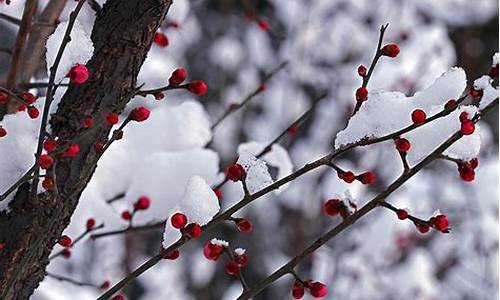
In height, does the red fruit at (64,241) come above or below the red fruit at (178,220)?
above

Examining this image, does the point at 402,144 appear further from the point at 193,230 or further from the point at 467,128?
the point at 193,230

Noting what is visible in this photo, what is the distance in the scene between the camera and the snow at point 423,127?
3.10 feet

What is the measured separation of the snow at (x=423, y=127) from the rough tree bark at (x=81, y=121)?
0.97ft

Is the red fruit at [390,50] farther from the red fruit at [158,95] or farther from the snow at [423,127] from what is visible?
the red fruit at [158,95]

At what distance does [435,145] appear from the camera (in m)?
0.99

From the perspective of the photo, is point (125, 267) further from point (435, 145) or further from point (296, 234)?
point (435, 145)

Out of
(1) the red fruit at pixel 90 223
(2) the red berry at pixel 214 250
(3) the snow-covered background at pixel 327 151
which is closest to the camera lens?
(2) the red berry at pixel 214 250

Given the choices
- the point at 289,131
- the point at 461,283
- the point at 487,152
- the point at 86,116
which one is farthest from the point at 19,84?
the point at 461,283

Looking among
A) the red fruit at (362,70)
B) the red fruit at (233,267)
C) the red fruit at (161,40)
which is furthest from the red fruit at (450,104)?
the red fruit at (161,40)

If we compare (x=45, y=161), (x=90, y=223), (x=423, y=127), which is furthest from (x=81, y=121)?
(x=423, y=127)

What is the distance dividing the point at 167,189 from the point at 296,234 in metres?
3.11

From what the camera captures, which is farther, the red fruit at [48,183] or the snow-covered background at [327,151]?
the snow-covered background at [327,151]

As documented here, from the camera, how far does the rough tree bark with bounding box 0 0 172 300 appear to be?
0.97 meters

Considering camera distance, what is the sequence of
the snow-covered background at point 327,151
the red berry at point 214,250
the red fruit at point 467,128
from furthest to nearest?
the snow-covered background at point 327,151
the red berry at point 214,250
the red fruit at point 467,128
